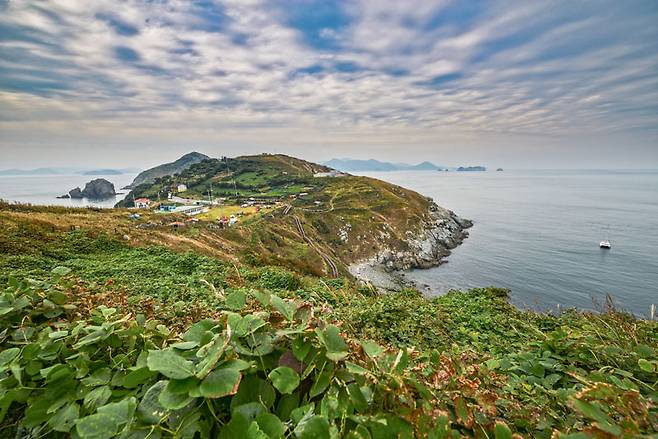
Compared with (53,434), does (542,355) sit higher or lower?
lower

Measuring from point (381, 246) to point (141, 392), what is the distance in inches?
3112

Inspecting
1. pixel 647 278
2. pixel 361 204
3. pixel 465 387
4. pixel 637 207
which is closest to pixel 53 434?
pixel 465 387

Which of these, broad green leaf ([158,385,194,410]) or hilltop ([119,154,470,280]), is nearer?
broad green leaf ([158,385,194,410])

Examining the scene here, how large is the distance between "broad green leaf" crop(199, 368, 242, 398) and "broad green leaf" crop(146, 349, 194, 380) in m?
0.09

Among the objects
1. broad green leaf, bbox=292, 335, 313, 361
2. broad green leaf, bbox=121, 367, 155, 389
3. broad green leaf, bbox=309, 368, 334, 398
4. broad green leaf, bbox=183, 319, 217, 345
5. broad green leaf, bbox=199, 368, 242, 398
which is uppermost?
broad green leaf, bbox=199, 368, 242, 398

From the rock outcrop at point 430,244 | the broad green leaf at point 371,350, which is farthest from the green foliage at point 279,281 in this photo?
the rock outcrop at point 430,244

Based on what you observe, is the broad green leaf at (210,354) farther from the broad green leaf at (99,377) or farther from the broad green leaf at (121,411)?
the broad green leaf at (99,377)

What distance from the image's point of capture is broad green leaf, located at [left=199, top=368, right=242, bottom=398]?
1121mm

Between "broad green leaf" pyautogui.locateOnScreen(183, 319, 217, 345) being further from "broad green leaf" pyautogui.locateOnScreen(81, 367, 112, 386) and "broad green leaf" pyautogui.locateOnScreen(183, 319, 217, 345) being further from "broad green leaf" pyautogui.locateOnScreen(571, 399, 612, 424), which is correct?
"broad green leaf" pyautogui.locateOnScreen(571, 399, 612, 424)

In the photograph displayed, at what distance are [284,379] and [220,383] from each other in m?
0.28

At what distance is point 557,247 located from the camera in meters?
74.7

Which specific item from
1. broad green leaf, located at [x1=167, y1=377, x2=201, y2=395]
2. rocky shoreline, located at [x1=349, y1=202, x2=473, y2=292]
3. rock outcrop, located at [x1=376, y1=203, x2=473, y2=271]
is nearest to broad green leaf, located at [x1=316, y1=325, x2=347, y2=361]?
broad green leaf, located at [x1=167, y1=377, x2=201, y2=395]

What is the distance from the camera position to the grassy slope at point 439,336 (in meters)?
1.51

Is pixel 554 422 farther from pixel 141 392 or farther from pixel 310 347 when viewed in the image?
pixel 141 392
